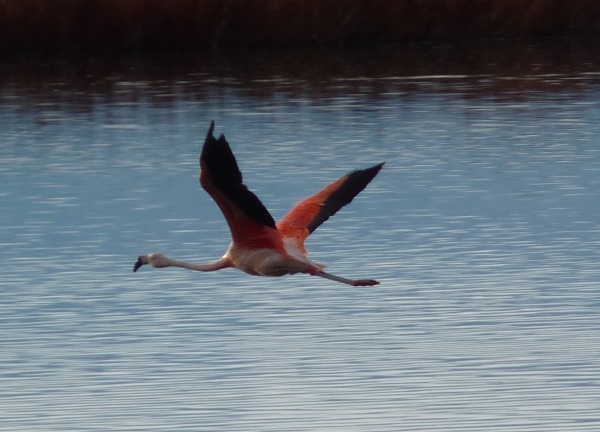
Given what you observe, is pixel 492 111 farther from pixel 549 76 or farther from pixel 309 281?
pixel 309 281

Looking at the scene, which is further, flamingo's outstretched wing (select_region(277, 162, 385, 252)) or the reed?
the reed

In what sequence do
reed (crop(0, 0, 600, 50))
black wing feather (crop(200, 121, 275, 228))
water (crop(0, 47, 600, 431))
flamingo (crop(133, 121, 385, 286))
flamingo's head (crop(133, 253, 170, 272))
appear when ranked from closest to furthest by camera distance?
1. black wing feather (crop(200, 121, 275, 228))
2. flamingo (crop(133, 121, 385, 286))
3. water (crop(0, 47, 600, 431))
4. flamingo's head (crop(133, 253, 170, 272))
5. reed (crop(0, 0, 600, 50))

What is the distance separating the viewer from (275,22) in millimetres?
27047

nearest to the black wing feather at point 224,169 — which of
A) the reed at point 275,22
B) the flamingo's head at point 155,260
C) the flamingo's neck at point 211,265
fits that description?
the flamingo's neck at point 211,265

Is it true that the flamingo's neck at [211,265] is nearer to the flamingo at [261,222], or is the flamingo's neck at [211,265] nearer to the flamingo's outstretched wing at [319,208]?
the flamingo at [261,222]

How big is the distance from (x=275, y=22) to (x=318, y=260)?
14.6 m

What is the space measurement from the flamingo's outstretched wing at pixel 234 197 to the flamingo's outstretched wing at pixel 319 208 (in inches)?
8.8

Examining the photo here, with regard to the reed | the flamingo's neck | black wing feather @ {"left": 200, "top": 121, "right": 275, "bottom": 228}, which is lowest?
the reed

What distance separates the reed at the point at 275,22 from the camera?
2644 centimetres

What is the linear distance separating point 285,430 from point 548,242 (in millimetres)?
5068

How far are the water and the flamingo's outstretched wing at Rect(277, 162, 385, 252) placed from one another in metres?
0.90

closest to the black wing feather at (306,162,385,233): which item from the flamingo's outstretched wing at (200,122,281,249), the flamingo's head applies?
the flamingo's outstretched wing at (200,122,281,249)

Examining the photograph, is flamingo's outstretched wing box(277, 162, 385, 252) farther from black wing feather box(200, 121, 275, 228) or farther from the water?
black wing feather box(200, 121, 275, 228)

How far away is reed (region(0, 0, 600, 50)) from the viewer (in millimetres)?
26438
